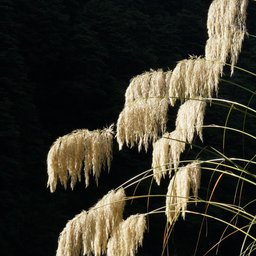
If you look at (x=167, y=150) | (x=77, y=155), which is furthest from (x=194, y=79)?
(x=77, y=155)

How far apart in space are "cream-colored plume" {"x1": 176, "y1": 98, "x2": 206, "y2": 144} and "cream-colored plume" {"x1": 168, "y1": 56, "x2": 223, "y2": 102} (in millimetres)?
24

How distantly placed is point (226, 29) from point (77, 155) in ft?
1.77

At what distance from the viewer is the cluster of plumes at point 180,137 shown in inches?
82.5

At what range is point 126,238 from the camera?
1999 millimetres

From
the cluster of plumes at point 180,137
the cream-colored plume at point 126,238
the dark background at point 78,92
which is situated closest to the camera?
the cream-colored plume at point 126,238

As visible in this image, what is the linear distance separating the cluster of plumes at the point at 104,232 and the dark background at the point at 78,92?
11.1 m

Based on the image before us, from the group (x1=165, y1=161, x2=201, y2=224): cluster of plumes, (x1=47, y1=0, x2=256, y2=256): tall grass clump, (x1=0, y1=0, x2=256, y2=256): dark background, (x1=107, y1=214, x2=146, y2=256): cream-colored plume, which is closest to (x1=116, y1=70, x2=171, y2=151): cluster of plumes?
(x1=47, y1=0, x2=256, y2=256): tall grass clump

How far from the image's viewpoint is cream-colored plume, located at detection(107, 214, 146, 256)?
2.00 metres

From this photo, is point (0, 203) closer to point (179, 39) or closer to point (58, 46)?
point (58, 46)

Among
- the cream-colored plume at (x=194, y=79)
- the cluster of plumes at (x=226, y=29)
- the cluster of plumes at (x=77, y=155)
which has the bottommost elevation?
the cluster of plumes at (x=77, y=155)

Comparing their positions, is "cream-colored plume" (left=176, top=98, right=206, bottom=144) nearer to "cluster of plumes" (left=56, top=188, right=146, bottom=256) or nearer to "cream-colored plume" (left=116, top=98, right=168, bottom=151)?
"cream-colored plume" (left=116, top=98, right=168, bottom=151)

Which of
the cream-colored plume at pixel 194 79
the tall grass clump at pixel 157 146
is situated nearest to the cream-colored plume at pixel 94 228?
the tall grass clump at pixel 157 146

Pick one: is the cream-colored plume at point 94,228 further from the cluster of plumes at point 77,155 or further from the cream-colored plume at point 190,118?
the cream-colored plume at point 190,118

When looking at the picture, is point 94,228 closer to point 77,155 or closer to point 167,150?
point 77,155
